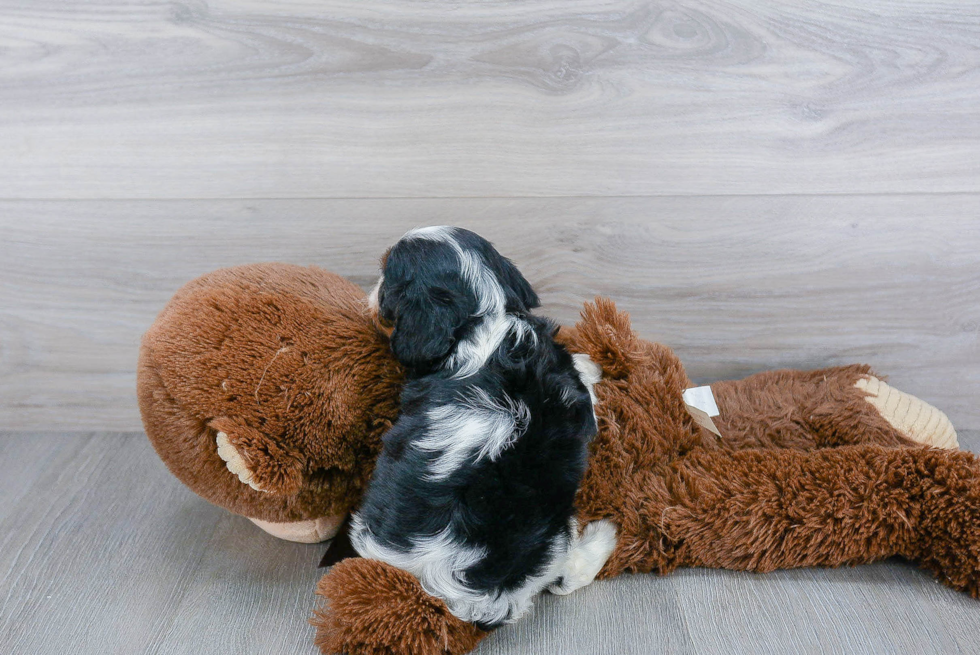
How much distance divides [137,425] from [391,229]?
60 cm

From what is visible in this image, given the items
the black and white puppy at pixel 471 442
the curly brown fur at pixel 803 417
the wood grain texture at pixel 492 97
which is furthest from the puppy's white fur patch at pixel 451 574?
the wood grain texture at pixel 492 97

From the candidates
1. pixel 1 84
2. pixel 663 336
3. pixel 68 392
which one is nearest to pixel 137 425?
pixel 68 392

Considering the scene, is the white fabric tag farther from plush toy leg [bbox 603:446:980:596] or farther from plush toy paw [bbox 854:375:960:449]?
plush toy paw [bbox 854:375:960:449]

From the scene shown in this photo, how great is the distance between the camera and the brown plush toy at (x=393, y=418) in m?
0.78

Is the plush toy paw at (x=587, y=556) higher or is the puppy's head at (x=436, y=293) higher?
the puppy's head at (x=436, y=293)

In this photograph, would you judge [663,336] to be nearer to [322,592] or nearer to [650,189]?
[650,189]

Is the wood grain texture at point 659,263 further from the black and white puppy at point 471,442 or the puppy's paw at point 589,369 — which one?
the black and white puppy at point 471,442

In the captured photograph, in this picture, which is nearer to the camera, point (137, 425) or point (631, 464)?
point (631, 464)

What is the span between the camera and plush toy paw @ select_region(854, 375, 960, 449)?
0.95 meters

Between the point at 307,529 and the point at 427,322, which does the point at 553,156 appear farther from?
the point at 307,529

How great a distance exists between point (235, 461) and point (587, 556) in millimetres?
422

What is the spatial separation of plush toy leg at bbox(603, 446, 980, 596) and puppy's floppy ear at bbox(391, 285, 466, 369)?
32cm

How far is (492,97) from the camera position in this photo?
981 millimetres

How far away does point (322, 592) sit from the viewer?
72cm
